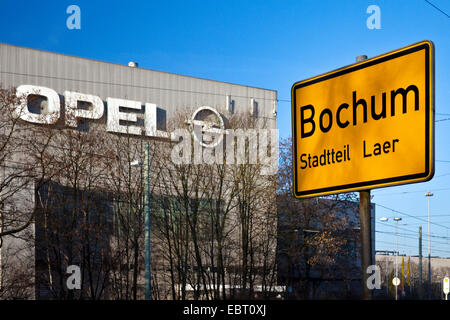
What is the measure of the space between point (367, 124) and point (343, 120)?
0.53 ft

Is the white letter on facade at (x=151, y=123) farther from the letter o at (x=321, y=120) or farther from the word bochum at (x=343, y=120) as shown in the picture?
the letter o at (x=321, y=120)

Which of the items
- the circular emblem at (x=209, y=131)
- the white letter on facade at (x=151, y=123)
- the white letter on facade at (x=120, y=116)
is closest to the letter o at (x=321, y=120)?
the circular emblem at (x=209, y=131)

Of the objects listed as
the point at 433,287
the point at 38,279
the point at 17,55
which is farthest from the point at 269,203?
the point at 433,287

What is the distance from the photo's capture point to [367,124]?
145 inches

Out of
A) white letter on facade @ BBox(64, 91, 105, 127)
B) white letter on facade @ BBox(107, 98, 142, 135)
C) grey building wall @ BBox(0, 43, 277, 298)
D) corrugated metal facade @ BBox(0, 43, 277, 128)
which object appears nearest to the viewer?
white letter on facade @ BBox(64, 91, 105, 127)

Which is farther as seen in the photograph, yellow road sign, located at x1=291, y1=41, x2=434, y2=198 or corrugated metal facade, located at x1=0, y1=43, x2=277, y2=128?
corrugated metal facade, located at x1=0, y1=43, x2=277, y2=128

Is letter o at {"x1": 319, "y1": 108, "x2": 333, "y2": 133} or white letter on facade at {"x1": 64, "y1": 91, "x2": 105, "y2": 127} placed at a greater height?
white letter on facade at {"x1": 64, "y1": 91, "x2": 105, "y2": 127}

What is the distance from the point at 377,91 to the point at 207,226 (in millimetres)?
33487

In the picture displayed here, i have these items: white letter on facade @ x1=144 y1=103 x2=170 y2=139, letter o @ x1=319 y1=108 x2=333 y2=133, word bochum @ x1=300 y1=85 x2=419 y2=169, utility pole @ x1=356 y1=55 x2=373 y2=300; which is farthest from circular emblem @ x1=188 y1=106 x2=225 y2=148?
utility pole @ x1=356 y1=55 x2=373 y2=300

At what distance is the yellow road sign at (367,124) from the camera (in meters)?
3.46

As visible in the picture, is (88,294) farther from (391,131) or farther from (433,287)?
(433,287)

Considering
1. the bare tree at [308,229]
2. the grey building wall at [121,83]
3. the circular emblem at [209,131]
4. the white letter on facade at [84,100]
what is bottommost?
the bare tree at [308,229]

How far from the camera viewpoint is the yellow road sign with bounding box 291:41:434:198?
3459 mm

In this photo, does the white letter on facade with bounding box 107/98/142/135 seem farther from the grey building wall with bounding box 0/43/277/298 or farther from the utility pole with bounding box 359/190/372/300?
the utility pole with bounding box 359/190/372/300
